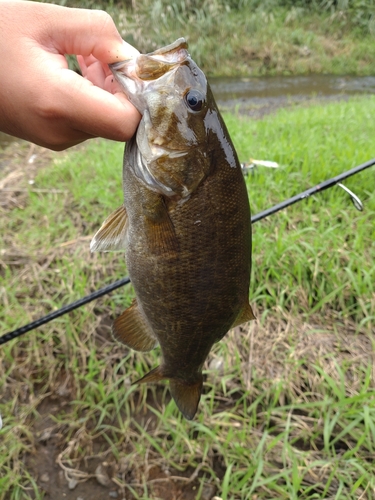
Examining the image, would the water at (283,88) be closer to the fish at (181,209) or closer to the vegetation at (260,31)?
the vegetation at (260,31)

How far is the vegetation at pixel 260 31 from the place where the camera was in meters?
10.2

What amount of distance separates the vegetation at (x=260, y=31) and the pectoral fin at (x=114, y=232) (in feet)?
30.8

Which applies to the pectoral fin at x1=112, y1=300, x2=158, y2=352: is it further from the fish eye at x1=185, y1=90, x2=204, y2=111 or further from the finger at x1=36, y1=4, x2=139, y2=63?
the finger at x1=36, y1=4, x2=139, y2=63

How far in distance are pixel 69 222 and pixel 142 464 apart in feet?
6.62

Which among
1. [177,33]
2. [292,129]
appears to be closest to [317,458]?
[292,129]

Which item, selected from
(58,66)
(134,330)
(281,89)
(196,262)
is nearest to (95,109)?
(58,66)

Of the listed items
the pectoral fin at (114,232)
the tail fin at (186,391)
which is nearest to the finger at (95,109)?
the pectoral fin at (114,232)

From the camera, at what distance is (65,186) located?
13.4 feet

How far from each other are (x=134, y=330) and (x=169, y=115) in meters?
0.89

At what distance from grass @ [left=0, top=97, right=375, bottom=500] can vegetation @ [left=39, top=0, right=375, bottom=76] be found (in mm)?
8312

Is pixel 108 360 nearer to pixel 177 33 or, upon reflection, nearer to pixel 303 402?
pixel 303 402

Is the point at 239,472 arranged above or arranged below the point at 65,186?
below

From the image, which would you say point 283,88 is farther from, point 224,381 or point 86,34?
point 86,34

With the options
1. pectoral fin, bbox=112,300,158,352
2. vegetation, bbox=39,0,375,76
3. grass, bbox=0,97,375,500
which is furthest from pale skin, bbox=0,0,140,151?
vegetation, bbox=39,0,375,76
